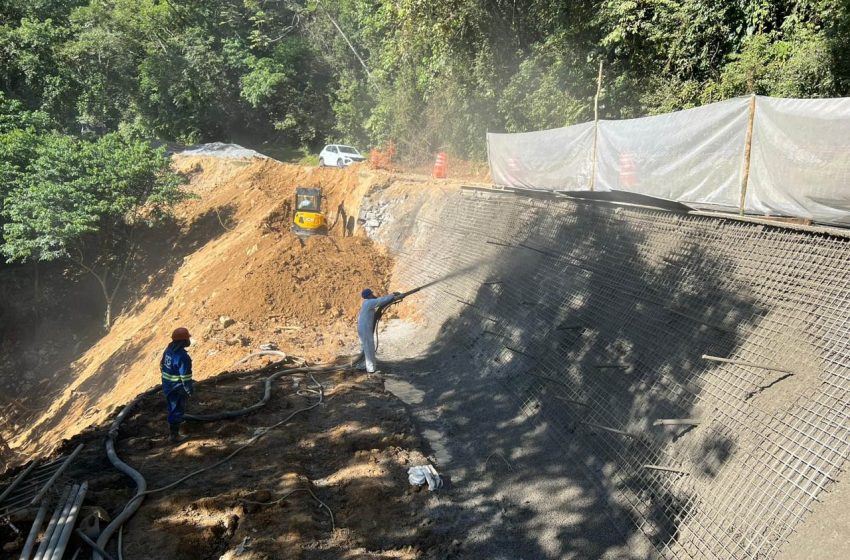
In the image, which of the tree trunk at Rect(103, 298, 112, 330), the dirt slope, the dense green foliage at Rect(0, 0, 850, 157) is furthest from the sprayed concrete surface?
the tree trunk at Rect(103, 298, 112, 330)

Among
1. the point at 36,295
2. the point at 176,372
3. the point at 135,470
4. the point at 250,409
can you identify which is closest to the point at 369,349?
the point at 250,409

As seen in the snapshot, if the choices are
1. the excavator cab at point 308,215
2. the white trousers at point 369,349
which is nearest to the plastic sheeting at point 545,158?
the white trousers at point 369,349

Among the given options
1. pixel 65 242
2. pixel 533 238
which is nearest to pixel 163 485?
pixel 533 238

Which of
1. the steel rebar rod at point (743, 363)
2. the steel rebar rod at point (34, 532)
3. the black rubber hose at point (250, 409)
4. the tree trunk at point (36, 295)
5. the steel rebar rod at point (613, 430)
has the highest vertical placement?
the steel rebar rod at point (743, 363)

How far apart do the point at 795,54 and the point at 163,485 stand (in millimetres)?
12229

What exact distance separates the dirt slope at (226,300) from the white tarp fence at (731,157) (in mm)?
6110

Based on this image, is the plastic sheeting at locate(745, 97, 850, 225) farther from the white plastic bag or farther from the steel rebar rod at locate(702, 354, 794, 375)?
the white plastic bag

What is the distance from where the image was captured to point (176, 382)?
7.03m

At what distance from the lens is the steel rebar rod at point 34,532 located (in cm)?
435

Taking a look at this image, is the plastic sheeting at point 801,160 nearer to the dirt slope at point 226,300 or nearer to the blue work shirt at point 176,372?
the blue work shirt at point 176,372

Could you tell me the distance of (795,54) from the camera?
1051cm

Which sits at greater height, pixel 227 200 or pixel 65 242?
pixel 227 200

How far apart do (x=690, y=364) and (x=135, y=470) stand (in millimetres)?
5770

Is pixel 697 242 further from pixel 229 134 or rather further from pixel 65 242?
pixel 229 134
